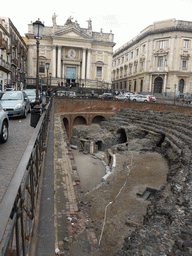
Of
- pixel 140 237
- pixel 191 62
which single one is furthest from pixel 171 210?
pixel 191 62

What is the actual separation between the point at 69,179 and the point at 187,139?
439 inches

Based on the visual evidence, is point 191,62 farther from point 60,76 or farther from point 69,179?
point 69,179

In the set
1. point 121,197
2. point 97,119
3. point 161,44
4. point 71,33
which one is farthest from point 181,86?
point 121,197

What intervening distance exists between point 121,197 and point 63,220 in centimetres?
491

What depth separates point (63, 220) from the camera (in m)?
4.25

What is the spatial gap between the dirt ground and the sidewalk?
198cm

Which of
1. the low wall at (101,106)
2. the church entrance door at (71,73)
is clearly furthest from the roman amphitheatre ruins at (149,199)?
the church entrance door at (71,73)

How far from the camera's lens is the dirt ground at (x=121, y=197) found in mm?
6566

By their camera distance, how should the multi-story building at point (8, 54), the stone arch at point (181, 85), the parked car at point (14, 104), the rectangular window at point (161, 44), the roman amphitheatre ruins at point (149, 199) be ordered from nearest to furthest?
A: the roman amphitheatre ruins at point (149, 199)
the parked car at point (14, 104)
the multi-story building at point (8, 54)
the rectangular window at point (161, 44)
the stone arch at point (181, 85)

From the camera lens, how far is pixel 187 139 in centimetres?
1465

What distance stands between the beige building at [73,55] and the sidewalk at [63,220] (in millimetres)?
39338

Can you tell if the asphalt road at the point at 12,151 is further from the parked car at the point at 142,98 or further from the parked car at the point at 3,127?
the parked car at the point at 142,98

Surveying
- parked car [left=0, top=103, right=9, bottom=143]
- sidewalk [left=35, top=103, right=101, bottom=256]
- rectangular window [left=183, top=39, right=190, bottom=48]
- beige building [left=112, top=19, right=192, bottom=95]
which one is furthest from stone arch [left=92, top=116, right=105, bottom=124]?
rectangular window [left=183, top=39, right=190, bottom=48]

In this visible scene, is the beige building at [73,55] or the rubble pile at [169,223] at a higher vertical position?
the beige building at [73,55]
